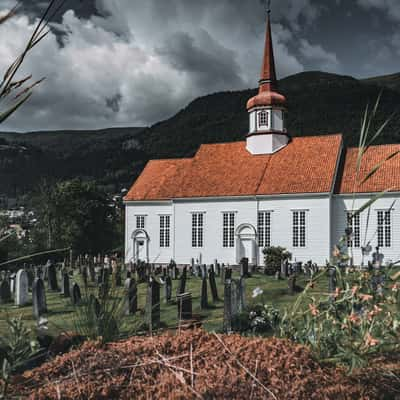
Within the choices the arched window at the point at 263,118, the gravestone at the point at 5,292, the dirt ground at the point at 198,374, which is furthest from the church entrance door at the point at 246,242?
the dirt ground at the point at 198,374

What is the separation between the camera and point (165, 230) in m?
35.9

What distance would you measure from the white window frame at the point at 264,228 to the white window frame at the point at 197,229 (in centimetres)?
443

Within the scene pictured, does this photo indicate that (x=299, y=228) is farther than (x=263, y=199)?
No

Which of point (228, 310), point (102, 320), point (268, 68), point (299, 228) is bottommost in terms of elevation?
point (228, 310)

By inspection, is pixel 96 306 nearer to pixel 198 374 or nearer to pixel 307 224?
pixel 198 374

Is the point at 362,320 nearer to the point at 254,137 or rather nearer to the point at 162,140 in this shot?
the point at 254,137

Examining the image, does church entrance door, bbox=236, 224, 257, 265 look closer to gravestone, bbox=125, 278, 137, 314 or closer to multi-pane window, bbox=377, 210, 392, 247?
multi-pane window, bbox=377, 210, 392, 247

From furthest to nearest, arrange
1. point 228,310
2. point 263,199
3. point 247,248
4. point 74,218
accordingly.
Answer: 1. point 74,218
2. point 247,248
3. point 263,199
4. point 228,310

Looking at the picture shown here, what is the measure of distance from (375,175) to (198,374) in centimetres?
2998

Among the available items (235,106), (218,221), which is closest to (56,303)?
(218,221)

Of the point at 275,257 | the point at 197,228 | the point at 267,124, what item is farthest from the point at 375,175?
the point at 197,228

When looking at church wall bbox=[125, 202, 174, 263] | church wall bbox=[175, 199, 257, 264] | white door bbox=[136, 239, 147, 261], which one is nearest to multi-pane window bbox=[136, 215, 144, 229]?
church wall bbox=[125, 202, 174, 263]

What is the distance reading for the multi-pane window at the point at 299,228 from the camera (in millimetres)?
31000

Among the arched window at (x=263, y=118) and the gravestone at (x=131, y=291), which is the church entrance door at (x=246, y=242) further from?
the gravestone at (x=131, y=291)
